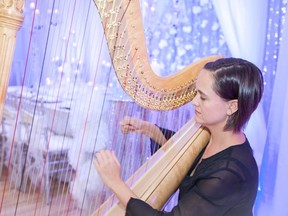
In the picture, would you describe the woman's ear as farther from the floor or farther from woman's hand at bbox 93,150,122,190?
the floor

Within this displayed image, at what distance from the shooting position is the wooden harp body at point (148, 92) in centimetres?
84

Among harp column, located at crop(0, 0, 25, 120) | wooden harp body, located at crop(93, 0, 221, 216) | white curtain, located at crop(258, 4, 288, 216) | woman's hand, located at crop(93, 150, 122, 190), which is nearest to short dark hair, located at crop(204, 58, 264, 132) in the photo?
wooden harp body, located at crop(93, 0, 221, 216)

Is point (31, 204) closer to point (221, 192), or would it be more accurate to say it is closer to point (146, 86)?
point (146, 86)

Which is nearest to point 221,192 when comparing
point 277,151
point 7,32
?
point 7,32

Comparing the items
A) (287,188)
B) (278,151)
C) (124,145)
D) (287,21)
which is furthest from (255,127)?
(124,145)

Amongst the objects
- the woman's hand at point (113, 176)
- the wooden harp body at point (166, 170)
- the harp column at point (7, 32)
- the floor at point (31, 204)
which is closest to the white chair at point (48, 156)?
the floor at point (31, 204)

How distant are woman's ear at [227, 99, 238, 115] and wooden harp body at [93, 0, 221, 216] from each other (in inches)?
8.8

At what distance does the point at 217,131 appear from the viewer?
38.0 inches

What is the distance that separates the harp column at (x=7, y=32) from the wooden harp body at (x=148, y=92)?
0.27 metres

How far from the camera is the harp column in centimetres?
47

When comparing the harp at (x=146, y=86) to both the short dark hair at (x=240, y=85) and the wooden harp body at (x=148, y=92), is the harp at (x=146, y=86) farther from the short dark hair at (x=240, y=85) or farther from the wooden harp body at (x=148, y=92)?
the short dark hair at (x=240, y=85)

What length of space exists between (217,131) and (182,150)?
17 centimetres

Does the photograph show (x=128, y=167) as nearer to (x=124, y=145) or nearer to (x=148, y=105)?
(x=124, y=145)

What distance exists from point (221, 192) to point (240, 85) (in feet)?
0.97
